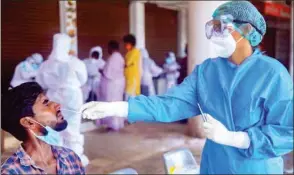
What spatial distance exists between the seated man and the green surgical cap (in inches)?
30.1

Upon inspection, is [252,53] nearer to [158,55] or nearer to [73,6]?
[73,6]

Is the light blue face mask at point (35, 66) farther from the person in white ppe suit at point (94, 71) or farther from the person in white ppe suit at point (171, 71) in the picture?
the person in white ppe suit at point (171, 71)

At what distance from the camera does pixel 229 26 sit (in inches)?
62.6

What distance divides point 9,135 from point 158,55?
662 cm

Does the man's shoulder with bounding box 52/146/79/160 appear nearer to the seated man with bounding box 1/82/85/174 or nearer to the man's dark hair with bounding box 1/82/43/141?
the seated man with bounding box 1/82/85/174

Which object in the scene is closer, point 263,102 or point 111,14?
point 263,102

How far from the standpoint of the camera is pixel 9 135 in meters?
1.51

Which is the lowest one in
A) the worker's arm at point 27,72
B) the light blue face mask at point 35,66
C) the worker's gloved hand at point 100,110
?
the worker's arm at point 27,72

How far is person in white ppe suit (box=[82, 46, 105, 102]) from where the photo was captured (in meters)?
5.73

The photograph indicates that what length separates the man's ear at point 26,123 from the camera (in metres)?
1.40

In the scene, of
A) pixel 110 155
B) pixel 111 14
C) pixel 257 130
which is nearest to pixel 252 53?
pixel 257 130

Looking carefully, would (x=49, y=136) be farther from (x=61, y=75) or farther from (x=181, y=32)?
(x=181, y=32)

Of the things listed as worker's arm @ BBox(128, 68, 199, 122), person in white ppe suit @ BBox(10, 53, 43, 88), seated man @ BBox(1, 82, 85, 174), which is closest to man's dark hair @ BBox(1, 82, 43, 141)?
seated man @ BBox(1, 82, 85, 174)

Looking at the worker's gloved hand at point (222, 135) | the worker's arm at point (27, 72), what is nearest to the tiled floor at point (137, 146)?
A: the worker's arm at point (27, 72)
